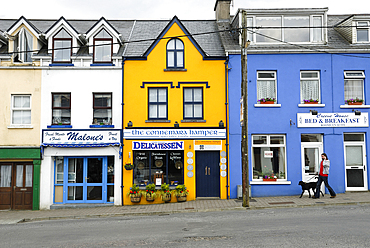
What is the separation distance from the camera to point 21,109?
56.3 feet

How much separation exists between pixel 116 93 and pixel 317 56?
32.9 feet

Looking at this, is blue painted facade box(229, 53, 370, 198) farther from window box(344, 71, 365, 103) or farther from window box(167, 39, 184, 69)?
window box(167, 39, 184, 69)

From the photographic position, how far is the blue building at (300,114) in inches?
661

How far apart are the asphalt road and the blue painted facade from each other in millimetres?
3716

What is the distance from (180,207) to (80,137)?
19.7 ft

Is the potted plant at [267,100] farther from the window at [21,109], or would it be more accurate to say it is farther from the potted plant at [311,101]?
the window at [21,109]

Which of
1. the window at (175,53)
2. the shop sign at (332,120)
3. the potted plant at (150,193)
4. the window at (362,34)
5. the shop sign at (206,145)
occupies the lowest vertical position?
the potted plant at (150,193)

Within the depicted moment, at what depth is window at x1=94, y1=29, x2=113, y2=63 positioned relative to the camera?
57.5ft

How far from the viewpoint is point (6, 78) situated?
17.2m

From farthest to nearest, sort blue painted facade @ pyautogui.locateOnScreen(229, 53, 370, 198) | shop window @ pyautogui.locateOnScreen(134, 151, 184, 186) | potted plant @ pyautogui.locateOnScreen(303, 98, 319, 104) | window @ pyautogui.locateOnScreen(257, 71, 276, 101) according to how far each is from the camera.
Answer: window @ pyautogui.locateOnScreen(257, 71, 276, 101) → shop window @ pyautogui.locateOnScreen(134, 151, 184, 186) → potted plant @ pyautogui.locateOnScreen(303, 98, 319, 104) → blue painted facade @ pyautogui.locateOnScreen(229, 53, 370, 198)

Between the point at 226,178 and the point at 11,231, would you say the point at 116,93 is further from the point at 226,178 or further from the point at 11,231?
the point at 11,231

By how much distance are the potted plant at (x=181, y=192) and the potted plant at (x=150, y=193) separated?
3.44ft

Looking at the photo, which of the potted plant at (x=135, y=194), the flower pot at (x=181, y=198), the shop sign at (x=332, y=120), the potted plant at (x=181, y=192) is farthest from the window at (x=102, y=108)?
the shop sign at (x=332, y=120)

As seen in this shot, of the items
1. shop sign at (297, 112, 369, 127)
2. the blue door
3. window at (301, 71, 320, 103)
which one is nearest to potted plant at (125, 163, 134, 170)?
the blue door
